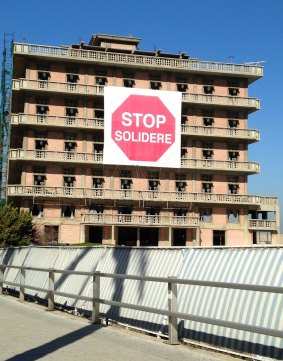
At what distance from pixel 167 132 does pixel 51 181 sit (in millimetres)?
22470

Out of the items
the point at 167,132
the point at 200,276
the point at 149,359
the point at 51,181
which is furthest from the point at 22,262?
the point at 51,181

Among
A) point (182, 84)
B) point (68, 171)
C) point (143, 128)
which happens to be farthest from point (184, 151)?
point (143, 128)

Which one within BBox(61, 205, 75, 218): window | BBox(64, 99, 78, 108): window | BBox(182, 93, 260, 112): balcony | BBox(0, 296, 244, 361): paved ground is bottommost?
BBox(0, 296, 244, 361): paved ground

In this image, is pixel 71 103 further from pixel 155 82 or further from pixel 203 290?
pixel 203 290

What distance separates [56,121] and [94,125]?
4036mm

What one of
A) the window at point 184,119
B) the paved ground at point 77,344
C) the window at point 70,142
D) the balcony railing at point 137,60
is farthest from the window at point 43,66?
the paved ground at point 77,344

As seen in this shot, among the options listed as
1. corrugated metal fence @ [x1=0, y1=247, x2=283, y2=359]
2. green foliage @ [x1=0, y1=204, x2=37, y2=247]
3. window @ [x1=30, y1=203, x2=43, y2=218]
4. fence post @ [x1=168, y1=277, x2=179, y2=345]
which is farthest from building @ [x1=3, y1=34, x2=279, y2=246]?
fence post @ [x1=168, y1=277, x2=179, y2=345]

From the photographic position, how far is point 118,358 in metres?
7.07

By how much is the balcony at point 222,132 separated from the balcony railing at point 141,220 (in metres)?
9.42

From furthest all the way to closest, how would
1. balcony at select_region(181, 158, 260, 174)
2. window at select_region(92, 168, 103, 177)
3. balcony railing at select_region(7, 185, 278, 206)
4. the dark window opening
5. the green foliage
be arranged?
the dark window opening → balcony at select_region(181, 158, 260, 174) → window at select_region(92, 168, 103, 177) → balcony railing at select_region(7, 185, 278, 206) → the green foliage

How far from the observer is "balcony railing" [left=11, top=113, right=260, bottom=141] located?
56969 millimetres

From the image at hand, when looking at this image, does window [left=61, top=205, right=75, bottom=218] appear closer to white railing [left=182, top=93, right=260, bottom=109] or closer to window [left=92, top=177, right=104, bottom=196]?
window [left=92, top=177, right=104, bottom=196]

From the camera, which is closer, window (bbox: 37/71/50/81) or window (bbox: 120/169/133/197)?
window (bbox: 37/71/50/81)

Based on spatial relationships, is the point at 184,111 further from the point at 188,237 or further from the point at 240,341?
the point at 240,341
